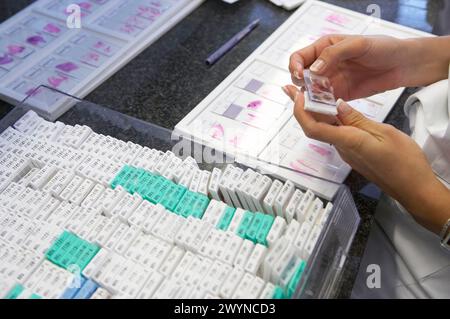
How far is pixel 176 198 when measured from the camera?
70cm

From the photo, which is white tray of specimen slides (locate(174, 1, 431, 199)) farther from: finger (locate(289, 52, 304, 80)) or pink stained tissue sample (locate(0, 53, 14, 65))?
pink stained tissue sample (locate(0, 53, 14, 65))

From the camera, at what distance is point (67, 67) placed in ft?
3.58

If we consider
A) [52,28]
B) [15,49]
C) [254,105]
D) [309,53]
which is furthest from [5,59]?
[309,53]

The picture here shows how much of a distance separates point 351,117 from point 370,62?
21 cm

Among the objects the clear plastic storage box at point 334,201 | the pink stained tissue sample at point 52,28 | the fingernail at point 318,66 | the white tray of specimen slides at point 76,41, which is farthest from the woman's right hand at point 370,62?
the pink stained tissue sample at point 52,28

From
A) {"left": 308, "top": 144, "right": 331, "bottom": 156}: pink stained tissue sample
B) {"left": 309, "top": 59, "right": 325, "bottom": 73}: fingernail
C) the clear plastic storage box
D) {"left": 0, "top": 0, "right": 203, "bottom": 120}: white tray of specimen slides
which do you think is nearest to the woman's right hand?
{"left": 309, "top": 59, "right": 325, "bottom": 73}: fingernail

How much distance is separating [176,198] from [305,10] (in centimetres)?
77

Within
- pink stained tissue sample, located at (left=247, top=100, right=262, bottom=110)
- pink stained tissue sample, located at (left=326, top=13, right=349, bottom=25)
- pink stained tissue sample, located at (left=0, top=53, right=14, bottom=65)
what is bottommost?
pink stained tissue sample, located at (left=0, top=53, right=14, bottom=65)

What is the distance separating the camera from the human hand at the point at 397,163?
0.70 metres

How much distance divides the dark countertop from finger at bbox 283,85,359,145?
0.15 metres

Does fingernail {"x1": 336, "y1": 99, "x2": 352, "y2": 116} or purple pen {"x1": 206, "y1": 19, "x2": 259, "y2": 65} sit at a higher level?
fingernail {"x1": 336, "y1": 99, "x2": 352, "y2": 116}

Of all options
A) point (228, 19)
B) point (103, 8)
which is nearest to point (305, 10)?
point (228, 19)

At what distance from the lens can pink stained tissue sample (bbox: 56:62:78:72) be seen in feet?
3.56

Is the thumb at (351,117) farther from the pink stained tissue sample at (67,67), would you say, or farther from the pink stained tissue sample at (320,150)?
the pink stained tissue sample at (67,67)
